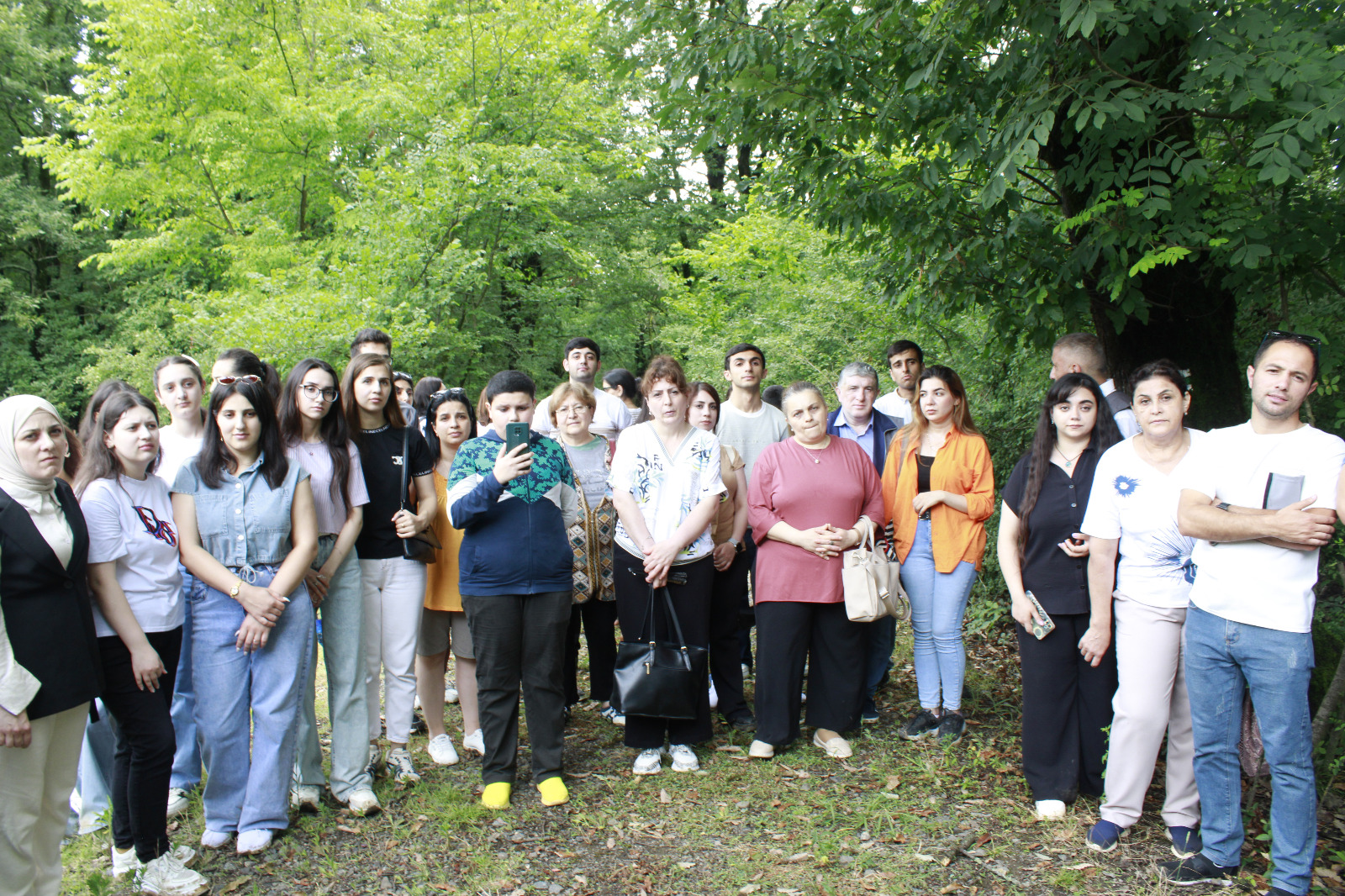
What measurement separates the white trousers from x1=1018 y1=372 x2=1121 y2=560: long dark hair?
2.91 meters

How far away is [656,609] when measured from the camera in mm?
4152

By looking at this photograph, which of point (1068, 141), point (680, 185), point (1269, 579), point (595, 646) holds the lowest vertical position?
point (595, 646)

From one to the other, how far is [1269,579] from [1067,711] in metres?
1.15

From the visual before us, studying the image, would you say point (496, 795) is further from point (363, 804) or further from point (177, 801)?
point (177, 801)

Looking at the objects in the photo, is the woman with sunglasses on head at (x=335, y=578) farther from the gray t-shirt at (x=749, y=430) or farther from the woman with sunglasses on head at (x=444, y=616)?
the gray t-shirt at (x=749, y=430)

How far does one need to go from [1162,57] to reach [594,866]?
4.38 meters

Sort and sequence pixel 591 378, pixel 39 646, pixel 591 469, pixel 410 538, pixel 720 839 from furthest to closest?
1. pixel 591 378
2. pixel 591 469
3. pixel 410 538
4. pixel 720 839
5. pixel 39 646

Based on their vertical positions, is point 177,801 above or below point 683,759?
below

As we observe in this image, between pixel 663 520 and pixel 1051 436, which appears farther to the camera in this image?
pixel 663 520

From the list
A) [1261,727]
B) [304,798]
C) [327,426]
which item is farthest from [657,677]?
[1261,727]

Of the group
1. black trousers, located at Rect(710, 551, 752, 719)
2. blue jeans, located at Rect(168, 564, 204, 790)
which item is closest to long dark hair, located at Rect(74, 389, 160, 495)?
blue jeans, located at Rect(168, 564, 204, 790)

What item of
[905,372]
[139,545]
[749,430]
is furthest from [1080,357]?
[139,545]

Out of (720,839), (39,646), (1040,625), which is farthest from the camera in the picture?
(1040,625)

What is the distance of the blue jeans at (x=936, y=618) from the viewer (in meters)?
4.41
